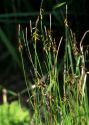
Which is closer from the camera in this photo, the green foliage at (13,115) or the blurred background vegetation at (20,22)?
the green foliage at (13,115)

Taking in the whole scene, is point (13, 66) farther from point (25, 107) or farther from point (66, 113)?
point (66, 113)

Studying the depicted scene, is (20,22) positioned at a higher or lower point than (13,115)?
higher

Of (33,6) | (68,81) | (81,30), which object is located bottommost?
(68,81)

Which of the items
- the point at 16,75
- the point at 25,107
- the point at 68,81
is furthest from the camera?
the point at 16,75

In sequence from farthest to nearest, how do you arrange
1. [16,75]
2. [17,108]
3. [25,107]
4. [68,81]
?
[16,75], [25,107], [17,108], [68,81]

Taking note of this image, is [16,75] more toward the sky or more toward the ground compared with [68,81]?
more toward the sky

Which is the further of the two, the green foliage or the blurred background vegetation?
the blurred background vegetation

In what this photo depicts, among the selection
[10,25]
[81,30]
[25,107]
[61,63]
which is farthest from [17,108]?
[10,25]

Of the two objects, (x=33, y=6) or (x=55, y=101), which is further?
(x=33, y=6)

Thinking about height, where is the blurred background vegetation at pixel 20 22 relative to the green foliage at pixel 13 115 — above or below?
above

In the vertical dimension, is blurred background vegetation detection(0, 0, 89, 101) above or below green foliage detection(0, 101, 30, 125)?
above

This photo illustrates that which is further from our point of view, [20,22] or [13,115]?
[20,22]
